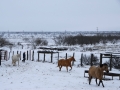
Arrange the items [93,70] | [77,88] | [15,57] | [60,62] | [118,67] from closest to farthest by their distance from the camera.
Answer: [77,88] < [93,70] < [60,62] < [15,57] < [118,67]

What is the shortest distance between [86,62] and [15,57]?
8880mm

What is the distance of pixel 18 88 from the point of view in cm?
1181

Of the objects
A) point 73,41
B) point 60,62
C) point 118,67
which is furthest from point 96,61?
point 73,41

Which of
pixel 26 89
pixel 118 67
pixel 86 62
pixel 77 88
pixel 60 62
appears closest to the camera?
pixel 26 89

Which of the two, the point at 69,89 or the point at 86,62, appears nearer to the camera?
the point at 69,89

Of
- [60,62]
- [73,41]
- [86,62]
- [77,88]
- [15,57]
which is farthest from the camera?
[73,41]

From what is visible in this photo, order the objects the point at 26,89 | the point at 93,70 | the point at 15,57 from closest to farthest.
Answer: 1. the point at 26,89
2. the point at 93,70
3. the point at 15,57

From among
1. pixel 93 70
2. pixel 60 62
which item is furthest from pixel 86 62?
pixel 93 70

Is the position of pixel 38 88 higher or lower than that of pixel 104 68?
lower

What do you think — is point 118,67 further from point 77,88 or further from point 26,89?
point 26,89

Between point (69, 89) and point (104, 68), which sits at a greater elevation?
point (104, 68)

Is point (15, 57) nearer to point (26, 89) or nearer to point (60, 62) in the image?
point (60, 62)

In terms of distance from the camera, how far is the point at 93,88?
1249 cm

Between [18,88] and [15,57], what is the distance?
11.3 metres
